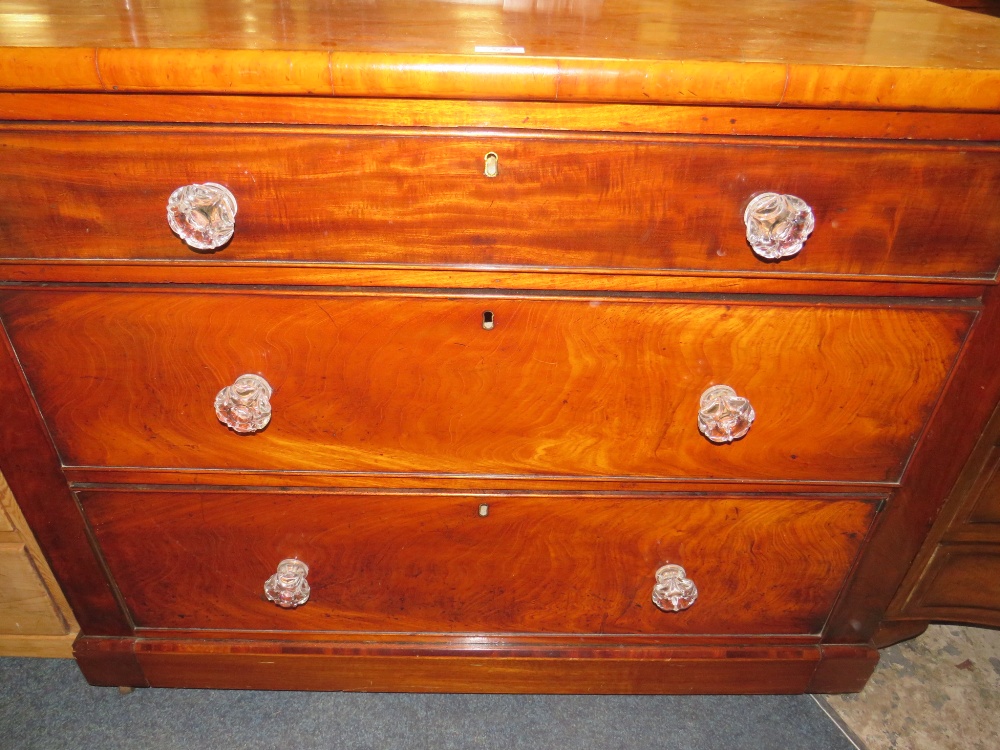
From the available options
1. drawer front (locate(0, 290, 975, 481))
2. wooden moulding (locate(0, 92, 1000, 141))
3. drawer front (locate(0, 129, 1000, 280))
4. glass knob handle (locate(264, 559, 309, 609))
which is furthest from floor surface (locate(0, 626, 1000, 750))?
wooden moulding (locate(0, 92, 1000, 141))

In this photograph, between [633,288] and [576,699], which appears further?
[576,699]

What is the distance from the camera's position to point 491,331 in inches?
27.8

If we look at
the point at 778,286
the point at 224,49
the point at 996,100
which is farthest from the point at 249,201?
the point at 996,100

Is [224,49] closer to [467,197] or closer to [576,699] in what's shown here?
[467,197]

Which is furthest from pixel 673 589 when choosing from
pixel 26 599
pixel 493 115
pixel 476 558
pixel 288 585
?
pixel 26 599

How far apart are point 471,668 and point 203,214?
702 mm

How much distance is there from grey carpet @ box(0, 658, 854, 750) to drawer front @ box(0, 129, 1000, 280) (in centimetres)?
72

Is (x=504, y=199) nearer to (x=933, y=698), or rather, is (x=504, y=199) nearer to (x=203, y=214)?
(x=203, y=214)

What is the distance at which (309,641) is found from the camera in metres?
0.94

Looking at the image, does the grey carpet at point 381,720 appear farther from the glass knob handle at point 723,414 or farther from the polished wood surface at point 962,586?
the glass knob handle at point 723,414

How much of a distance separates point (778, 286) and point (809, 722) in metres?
0.73

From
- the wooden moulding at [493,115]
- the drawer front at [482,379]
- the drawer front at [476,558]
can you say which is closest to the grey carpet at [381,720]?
the drawer front at [476,558]

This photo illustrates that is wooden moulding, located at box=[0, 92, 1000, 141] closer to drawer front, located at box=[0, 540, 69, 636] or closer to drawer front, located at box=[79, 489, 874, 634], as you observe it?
drawer front, located at box=[79, 489, 874, 634]

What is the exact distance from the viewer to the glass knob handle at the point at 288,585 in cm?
85
